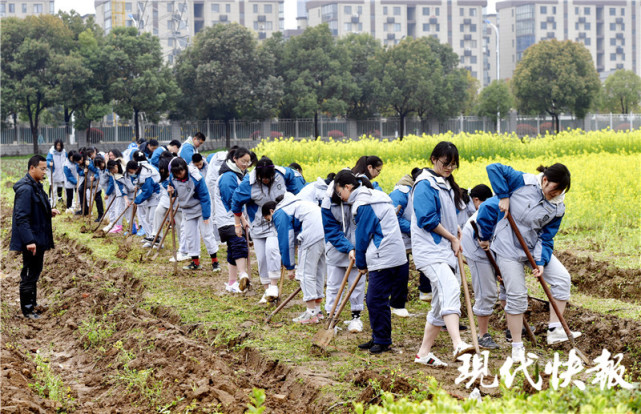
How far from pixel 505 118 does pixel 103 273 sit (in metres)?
49.7

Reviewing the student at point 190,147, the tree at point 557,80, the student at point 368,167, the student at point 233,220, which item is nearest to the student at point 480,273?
the student at point 368,167

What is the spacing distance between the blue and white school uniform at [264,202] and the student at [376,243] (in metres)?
2.21

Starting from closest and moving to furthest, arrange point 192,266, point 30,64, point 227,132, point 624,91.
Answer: point 192,266 < point 30,64 < point 227,132 < point 624,91

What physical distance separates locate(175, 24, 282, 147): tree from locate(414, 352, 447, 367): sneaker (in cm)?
4308

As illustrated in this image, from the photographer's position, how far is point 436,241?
6.74 meters

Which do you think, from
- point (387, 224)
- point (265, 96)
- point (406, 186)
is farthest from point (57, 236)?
point (265, 96)

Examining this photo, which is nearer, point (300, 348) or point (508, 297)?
point (508, 297)

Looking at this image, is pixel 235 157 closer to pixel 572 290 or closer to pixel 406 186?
pixel 406 186

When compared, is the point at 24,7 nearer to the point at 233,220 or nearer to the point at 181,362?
the point at 233,220

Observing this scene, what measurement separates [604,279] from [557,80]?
47.4m

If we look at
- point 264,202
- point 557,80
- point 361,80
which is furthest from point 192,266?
point 557,80

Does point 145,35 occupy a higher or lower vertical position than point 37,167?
higher

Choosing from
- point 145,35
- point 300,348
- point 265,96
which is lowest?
point 300,348

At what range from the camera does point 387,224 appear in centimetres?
719
